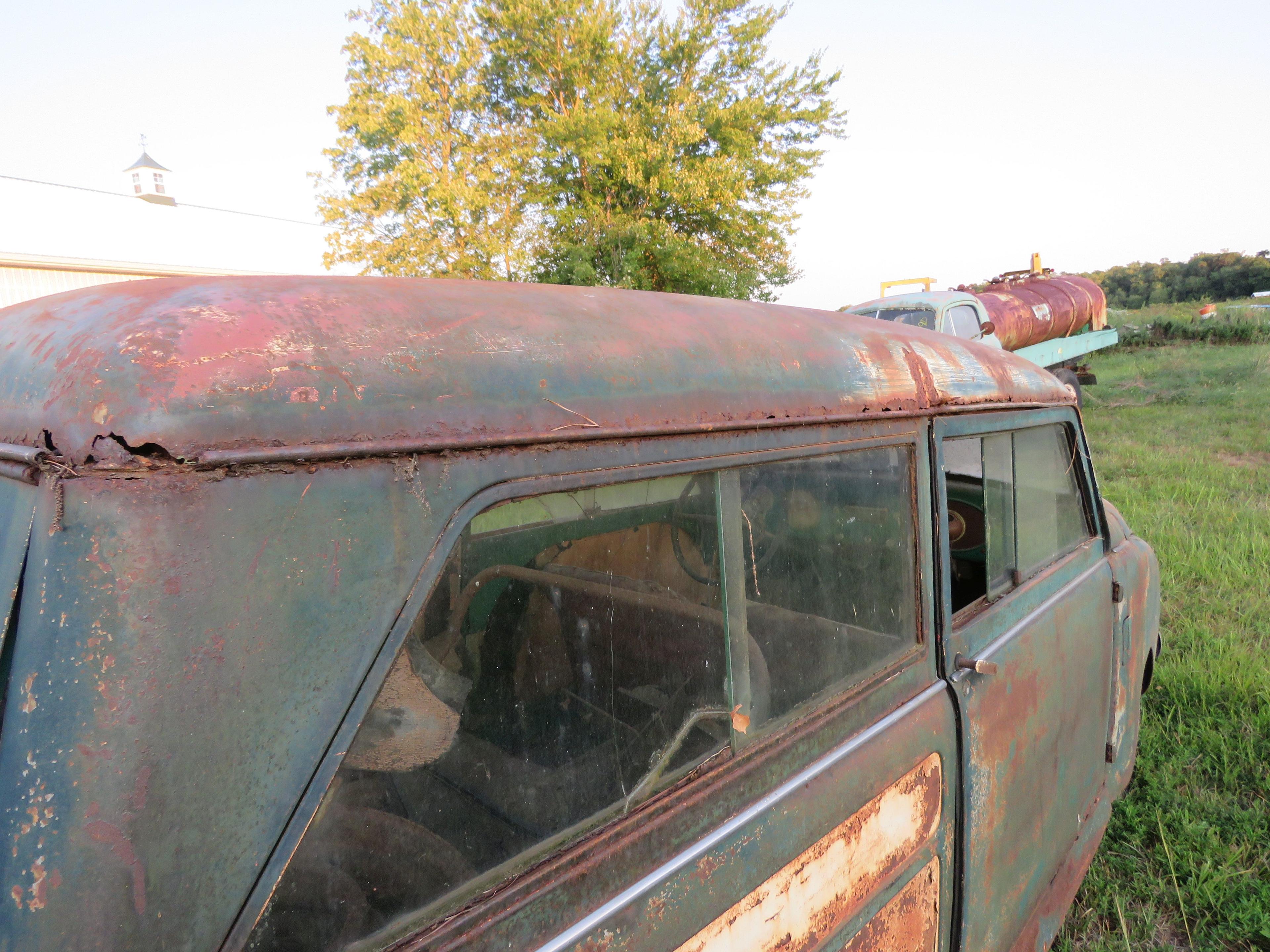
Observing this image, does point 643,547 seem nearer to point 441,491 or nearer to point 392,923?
point 441,491

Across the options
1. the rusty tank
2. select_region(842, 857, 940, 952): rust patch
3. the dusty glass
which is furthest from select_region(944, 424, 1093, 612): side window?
the rusty tank

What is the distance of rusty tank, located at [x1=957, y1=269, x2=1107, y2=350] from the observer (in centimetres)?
1095

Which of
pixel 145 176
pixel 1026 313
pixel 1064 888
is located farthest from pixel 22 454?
pixel 145 176

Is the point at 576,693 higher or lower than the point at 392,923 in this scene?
higher

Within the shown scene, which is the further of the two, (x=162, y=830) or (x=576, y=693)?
(x=576, y=693)

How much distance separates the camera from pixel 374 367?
2.66ft

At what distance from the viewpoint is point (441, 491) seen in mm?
828

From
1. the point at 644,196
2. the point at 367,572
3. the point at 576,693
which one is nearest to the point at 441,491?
the point at 367,572

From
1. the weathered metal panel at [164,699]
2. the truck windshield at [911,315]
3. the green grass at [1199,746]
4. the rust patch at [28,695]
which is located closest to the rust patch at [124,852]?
the weathered metal panel at [164,699]

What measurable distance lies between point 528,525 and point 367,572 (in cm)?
26

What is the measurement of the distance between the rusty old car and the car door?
0.04 meters

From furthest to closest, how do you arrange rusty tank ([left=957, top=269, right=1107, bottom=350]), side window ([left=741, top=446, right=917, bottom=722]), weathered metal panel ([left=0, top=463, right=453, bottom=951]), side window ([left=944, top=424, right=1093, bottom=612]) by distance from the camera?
rusty tank ([left=957, top=269, right=1107, bottom=350]) < side window ([left=944, top=424, right=1093, bottom=612]) < side window ([left=741, top=446, right=917, bottom=722]) < weathered metal panel ([left=0, top=463, right=453, bottom=951])

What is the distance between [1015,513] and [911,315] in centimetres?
761

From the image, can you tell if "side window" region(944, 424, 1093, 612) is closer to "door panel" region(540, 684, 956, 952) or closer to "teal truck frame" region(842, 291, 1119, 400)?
"door panel" region(540, 684, 956, 952)
